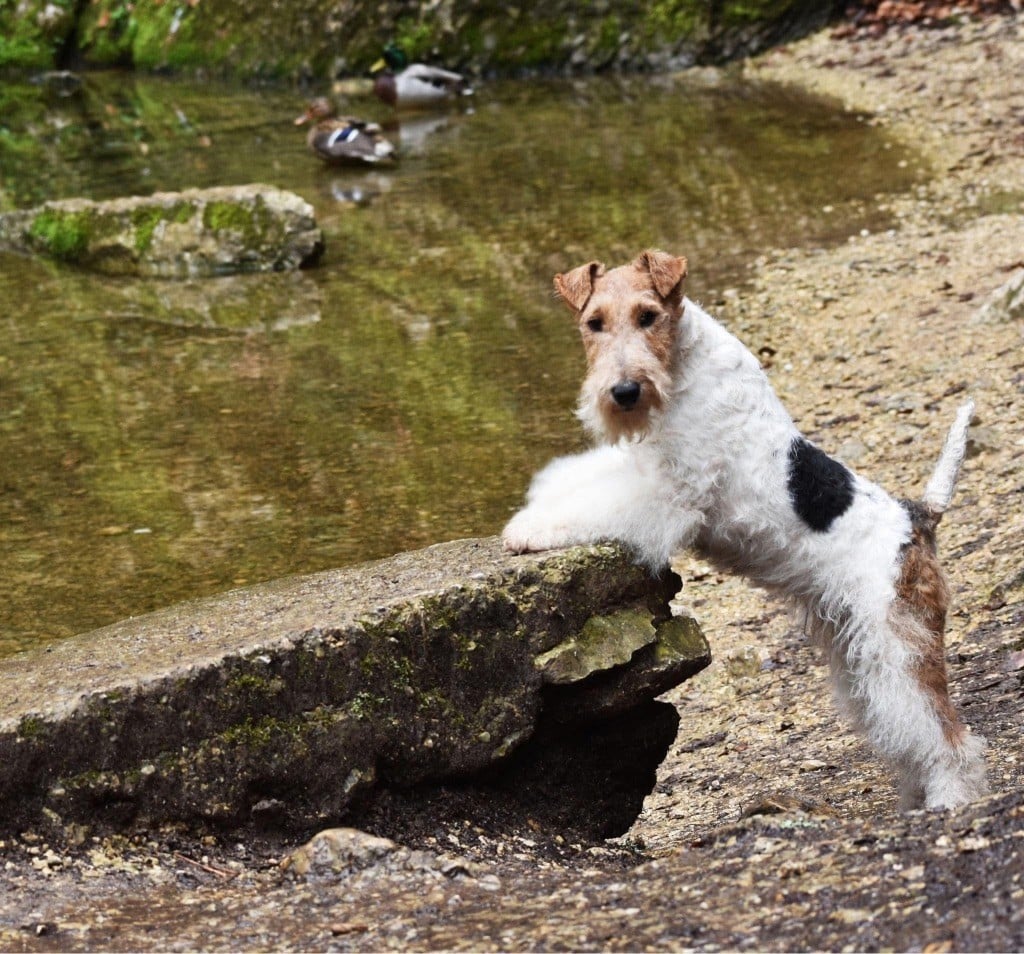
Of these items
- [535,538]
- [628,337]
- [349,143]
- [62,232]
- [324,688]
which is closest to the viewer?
[324,688]

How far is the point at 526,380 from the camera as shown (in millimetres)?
9086

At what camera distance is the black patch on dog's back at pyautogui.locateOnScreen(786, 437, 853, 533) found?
4625 millimetres

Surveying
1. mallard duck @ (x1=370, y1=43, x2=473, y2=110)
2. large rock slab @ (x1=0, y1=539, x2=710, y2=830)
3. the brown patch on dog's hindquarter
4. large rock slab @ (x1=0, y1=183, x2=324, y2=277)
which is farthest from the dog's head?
mallard duck @ (x1=370, y1=43, x2=473, y2=110)

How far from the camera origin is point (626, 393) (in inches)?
168

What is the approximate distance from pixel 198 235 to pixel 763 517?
26.8ft

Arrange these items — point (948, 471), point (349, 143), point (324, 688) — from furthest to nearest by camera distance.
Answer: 1. point (349, 143)
2. point (948, 471)
3. point (324, 688)

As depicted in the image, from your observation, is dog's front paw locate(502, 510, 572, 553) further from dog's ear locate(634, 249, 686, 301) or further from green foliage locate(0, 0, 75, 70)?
green foliage locate(0, 0, 75, 70)

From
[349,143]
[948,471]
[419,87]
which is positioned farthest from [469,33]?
[948,471]

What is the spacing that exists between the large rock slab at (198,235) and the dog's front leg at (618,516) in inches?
287

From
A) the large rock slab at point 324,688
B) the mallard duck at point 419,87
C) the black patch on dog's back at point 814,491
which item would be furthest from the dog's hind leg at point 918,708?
the mallard duck at point 419,87

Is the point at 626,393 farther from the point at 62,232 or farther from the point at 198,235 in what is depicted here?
the point at 62,232

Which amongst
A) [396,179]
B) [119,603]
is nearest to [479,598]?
[119,603]

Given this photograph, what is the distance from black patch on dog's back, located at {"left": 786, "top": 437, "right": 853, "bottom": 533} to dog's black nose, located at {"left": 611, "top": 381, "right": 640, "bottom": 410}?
66 centimetres

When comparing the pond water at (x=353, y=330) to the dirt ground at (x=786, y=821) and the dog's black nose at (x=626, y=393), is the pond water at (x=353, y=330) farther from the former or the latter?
the dog's black nose at (x=626, y=393)
